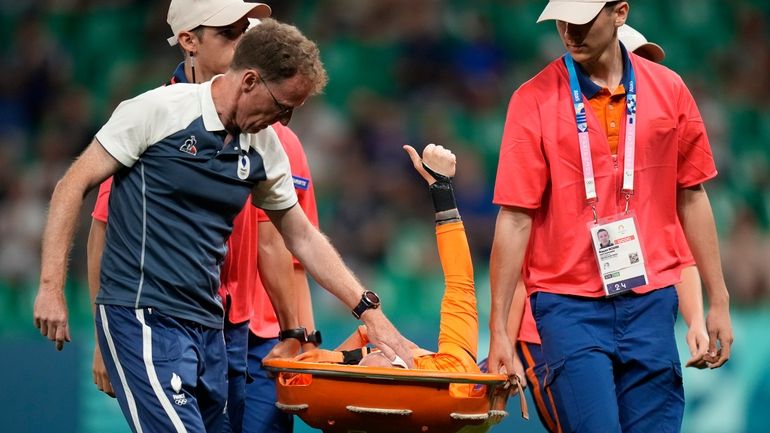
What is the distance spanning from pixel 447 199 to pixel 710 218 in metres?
1.02

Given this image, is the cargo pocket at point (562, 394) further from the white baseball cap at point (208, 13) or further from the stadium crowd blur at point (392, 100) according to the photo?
the stadium crowd blur at point (392, 100)

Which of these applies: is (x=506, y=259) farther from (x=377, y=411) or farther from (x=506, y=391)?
(x=377, y=411)

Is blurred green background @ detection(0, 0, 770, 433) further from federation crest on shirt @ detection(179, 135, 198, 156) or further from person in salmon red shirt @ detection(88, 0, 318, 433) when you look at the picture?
federation crest on shirt @ detection(179, 135, 198, 156)

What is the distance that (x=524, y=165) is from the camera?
486 cm

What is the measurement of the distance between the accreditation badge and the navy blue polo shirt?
53.8 inches

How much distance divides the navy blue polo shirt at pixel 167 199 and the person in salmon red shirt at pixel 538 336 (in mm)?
1428

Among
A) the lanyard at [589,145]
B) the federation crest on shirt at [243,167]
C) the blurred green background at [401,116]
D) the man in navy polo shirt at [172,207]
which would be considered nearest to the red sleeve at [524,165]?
the lanyard at [589,145]

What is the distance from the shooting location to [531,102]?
4906 millimetres

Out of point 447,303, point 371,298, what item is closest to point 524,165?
point 447,303

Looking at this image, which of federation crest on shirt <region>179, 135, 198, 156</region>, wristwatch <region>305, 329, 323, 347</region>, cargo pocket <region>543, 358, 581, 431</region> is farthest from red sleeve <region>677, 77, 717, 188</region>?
federation crest on shirt <region>179, 135, 198, 156</region>

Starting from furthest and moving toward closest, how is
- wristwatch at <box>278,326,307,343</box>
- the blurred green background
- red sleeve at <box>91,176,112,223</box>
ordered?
the blurred green background
wristwatch at <box>278,326,307,343</box>
red sleeve at <box>91,176,112,223</box>

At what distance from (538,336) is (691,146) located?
976mm

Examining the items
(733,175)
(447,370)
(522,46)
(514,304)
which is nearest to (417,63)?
(522,46)

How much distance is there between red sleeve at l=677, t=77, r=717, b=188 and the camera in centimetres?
496
